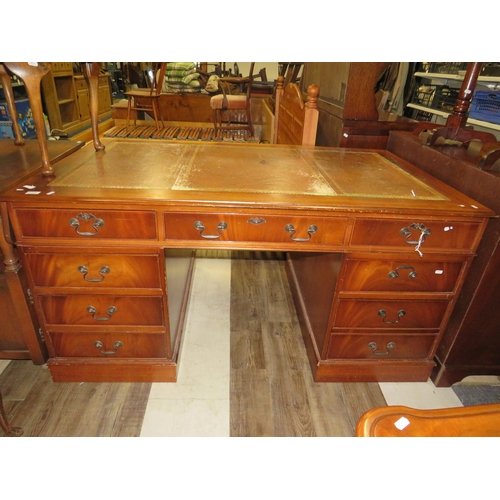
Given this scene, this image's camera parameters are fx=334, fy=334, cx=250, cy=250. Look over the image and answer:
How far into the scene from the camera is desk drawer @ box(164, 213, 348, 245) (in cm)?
128

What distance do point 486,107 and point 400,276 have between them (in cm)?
278

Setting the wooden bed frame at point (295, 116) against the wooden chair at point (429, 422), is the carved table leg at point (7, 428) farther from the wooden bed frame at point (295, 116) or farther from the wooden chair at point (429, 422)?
the wooden bed frame at point (295, 116)

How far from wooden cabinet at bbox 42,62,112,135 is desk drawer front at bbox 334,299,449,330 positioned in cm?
533

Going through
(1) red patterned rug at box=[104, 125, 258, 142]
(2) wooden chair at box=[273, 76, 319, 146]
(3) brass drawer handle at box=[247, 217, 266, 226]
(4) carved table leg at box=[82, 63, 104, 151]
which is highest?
(4) carved table leg at box=[82, 63, 104, 151]

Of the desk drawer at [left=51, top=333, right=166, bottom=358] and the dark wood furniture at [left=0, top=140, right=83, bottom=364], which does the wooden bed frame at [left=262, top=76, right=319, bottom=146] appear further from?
the desk drawer at [left=51, top=333, right=166, bottom=358]

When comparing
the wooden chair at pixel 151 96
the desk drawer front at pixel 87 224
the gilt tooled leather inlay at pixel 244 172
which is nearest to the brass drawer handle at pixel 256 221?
the gilt tooled leather inlay at pixel 244 172

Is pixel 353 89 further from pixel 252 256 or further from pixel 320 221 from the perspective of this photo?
pixel 252 256

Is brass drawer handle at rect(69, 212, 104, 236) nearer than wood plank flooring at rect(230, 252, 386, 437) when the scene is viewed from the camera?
Yes

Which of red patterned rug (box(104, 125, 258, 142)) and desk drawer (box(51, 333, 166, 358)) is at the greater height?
red patterned rug (box(104, 125, 258, 142))

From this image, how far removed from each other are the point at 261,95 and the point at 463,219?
468 cm

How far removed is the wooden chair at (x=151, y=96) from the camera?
15.2 feet

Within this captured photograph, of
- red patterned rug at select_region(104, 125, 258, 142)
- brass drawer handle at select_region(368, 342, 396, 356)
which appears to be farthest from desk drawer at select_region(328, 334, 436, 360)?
red patterned rug at select_region(104, 125, 258, 142)

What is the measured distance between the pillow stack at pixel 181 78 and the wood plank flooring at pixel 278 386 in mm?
4570
